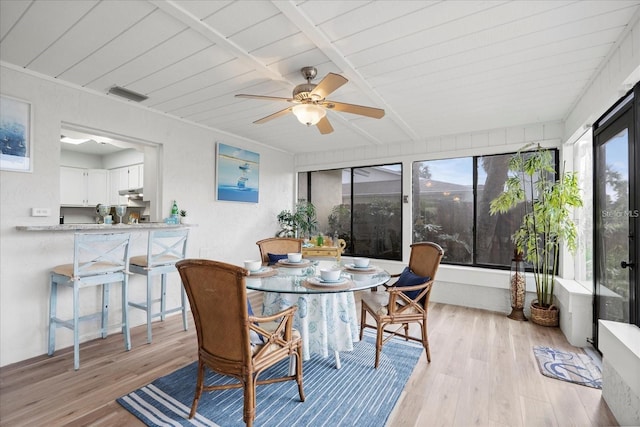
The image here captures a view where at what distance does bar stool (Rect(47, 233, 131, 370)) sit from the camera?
255 cm

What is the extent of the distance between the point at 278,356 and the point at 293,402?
1.38 feet

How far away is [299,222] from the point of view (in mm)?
5453

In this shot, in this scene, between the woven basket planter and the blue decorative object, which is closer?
the blue decorative object

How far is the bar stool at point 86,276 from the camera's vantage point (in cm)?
255

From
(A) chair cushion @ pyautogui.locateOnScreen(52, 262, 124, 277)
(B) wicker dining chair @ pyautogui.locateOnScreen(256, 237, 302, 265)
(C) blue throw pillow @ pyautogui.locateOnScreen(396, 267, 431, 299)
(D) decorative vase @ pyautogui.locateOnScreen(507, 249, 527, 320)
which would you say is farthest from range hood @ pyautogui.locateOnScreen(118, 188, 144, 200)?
(D) decorative vase @ pyautogui.locateOnScreen(507, 249, 527, 320)

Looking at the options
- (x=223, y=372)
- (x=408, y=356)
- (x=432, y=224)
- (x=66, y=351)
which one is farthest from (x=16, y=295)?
(x=432, y=224)

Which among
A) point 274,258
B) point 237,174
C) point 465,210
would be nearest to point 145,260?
point 274,258

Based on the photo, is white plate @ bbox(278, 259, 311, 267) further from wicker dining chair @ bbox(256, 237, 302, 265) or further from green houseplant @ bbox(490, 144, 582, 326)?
green houseplant @ bbox(490, 144, 582, 326)

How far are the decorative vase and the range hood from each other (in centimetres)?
587

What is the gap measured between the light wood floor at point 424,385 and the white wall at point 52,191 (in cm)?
37

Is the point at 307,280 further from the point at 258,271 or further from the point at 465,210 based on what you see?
the point at 465,210

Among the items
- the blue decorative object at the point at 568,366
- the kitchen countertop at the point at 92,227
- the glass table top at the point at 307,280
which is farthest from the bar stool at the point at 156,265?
the blue decorative object at the point at 568,366

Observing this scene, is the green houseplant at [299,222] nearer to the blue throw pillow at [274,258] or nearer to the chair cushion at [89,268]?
the blue throw pillow at [274,258]

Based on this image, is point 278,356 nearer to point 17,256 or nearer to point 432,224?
point 17,256
